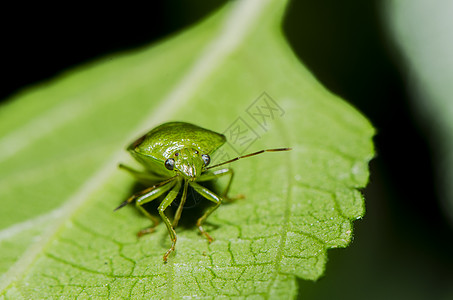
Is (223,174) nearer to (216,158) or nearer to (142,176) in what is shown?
(216,158)

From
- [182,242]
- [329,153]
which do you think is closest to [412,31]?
[329,153]

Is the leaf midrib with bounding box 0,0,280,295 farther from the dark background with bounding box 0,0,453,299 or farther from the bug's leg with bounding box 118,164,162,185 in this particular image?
the dark background with bounding box 0,0,453,299

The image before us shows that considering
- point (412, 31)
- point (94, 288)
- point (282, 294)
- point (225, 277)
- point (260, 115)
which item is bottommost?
point (282, 294)

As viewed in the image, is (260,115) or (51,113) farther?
(51,113)

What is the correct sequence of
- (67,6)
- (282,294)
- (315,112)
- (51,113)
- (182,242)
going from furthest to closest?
1. (67,6)
2. (51,113)
3. (315,112)
4. (182,242)
5. (282,294)

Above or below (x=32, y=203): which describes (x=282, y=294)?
below

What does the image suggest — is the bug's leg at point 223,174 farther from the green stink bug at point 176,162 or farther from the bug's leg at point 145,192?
the bug's leg at point 145,192

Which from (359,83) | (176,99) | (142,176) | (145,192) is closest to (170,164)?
(145,192)

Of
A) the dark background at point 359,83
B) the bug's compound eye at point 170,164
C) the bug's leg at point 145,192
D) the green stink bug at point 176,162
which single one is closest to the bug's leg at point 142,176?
the green stink bug at point 176,162

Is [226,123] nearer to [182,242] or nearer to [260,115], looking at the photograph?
[260,115]
